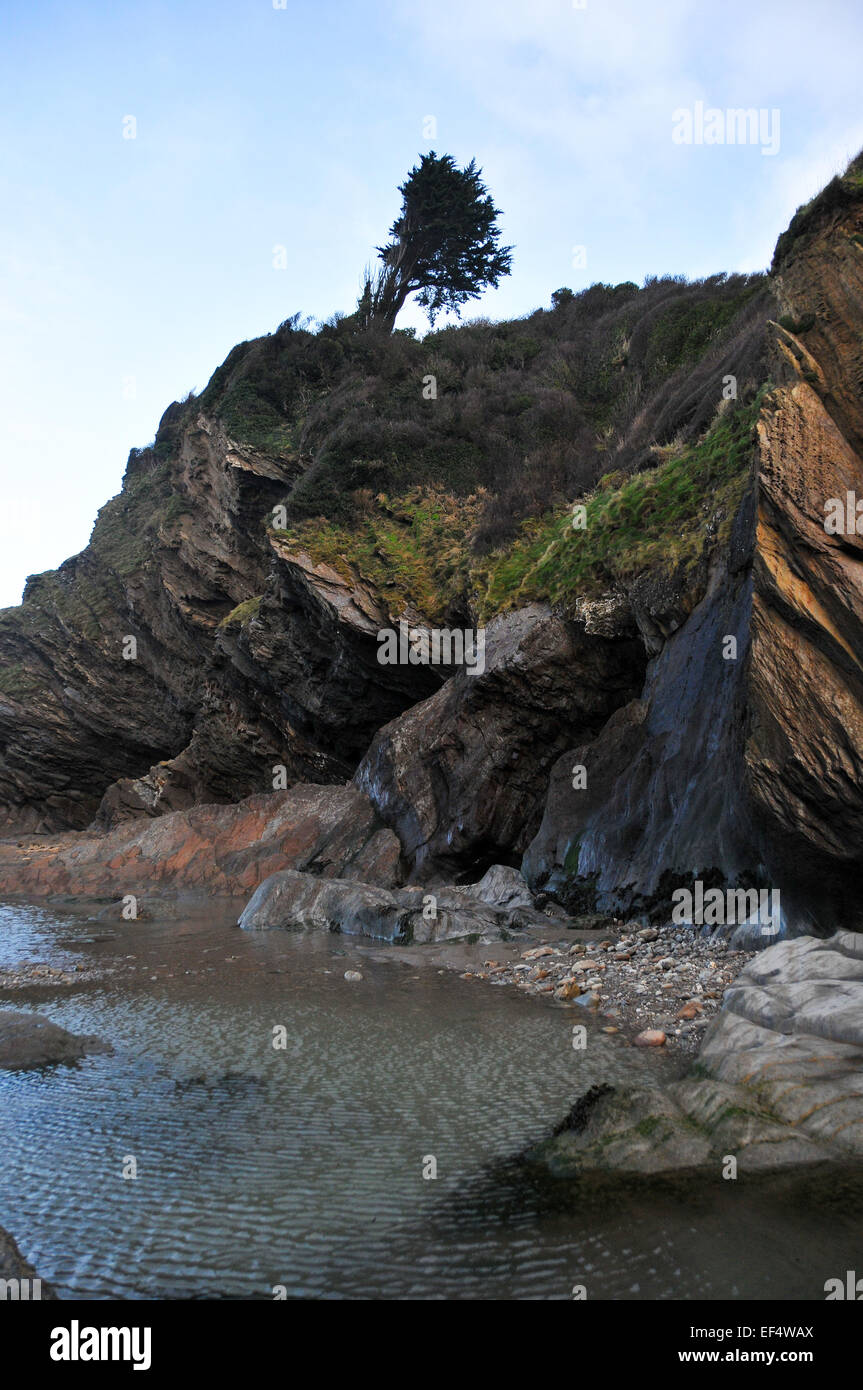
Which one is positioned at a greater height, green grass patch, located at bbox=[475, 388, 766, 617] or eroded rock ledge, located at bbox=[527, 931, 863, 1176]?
green grass patch, located at bbox=[475, 388, 766, 617]

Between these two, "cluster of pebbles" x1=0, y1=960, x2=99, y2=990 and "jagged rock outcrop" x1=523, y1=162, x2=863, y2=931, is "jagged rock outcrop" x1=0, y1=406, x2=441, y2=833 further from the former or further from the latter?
"jagged rock outcrop" x1=523, y1=162, x2=863, y2=931

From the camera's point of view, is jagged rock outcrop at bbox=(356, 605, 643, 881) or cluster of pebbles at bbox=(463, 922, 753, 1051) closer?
cluster of pebbles at bbox=(463, 922, 753, 1051)

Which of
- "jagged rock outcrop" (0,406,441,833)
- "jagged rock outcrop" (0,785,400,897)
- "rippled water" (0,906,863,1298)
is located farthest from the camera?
"jagged rock outcrop" (0,406,441,833)

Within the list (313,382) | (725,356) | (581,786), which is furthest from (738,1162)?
(313,382)

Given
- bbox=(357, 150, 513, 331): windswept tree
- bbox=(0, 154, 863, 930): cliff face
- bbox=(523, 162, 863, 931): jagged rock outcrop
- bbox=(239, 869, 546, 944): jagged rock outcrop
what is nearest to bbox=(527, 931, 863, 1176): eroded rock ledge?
bbox=(523, 162, 863, 931): jagged rock outcrop

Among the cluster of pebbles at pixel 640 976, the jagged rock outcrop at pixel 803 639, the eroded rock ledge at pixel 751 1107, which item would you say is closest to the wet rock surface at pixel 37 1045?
the eroded rock ledge at pixel 751 1107

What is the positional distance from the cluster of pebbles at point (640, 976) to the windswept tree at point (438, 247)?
126 feet

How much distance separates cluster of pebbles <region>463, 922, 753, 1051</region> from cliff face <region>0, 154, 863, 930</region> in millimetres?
1125

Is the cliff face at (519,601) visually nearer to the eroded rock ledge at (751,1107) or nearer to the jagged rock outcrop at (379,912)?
the jagged rock outcrop at (379,912)

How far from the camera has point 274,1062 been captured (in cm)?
754

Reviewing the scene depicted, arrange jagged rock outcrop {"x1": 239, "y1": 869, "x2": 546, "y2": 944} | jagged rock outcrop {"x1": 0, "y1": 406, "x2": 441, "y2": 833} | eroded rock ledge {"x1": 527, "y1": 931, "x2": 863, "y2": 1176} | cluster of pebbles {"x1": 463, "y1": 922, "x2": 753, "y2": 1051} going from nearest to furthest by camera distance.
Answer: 1. eroded rock ledge {"x1": 527, "y1": 931, "x2": 863, "y2": 1176}
2. cluster of pebbles {"x1": 463, "y1": 922, "x2": 753, "y2": 1051}
3. jagged rock outcrop {"x1": 239, "y1": 869, "x2": 546, "y2": 944}
4. jagged rock outcrop {"x1": 0, "y1": 406, "x2": 441, "y2": 833}

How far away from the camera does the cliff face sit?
9.05 meters

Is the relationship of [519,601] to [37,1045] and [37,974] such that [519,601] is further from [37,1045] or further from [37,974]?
[37,1045]

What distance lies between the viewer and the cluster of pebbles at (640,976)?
8040 millimetres
